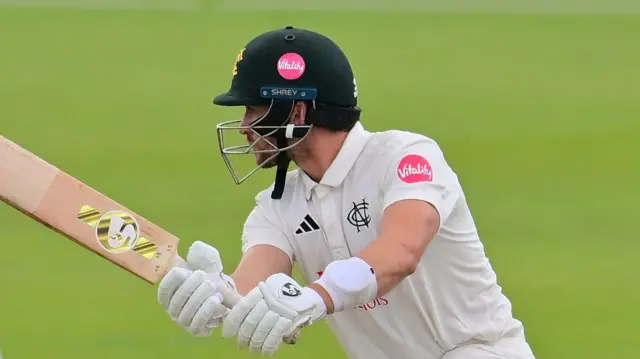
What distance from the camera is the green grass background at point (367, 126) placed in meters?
7.01

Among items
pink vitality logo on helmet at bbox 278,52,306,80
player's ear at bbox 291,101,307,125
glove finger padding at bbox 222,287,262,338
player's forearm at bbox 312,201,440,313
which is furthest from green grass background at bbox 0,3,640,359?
glove finger padding at bbox 222,287,262,338

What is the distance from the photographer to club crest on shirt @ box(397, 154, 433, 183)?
3928 mm

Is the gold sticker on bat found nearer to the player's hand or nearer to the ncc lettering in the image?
the player's hand

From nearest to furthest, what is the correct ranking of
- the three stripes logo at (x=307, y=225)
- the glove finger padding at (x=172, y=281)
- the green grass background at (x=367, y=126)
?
1. the glove finger padding at (x=172, y=281)
2. the three stripes logo at (x=307, y=225)
3. the green grass background at (x=367, y=126)

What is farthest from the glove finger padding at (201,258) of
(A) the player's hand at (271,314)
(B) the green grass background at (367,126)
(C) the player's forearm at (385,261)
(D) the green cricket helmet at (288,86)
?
(B) the green grass background at (367,126)

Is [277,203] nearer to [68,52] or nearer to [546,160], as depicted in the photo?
[546,160]

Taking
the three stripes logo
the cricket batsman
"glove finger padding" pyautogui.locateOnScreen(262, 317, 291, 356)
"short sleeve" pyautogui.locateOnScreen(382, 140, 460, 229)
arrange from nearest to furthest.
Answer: "glove finger padding" pyautogui.locateOnScreen(262, 317, 291, 356) → "short sleeve" pyautogui.locateOnScreen(382, 140, 460, 229) → the cricket batsman → the three stripes logo

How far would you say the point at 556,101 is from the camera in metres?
11.0

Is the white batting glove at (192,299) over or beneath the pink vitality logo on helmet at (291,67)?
beneath

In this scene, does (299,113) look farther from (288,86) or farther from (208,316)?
(208,316)

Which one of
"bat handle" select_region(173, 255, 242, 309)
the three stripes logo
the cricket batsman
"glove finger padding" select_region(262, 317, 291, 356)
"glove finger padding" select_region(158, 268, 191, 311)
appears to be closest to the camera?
"glove finger padding" select_region(262, 317, 291, 356)

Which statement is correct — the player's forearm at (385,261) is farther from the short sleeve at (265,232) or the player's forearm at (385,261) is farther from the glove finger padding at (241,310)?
the short sleeve at (265,232)

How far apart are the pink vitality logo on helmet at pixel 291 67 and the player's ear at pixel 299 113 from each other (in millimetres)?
94

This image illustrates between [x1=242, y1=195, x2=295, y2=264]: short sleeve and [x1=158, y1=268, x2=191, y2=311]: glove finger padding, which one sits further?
[x1=242, y1=195, x2=295, y2=264]: short sleeve
